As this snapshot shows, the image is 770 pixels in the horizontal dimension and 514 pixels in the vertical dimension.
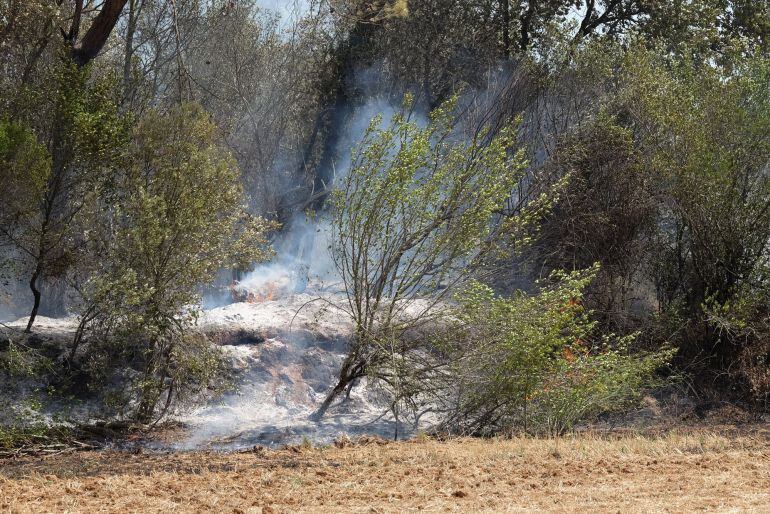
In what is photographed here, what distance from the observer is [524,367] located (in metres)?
10.8

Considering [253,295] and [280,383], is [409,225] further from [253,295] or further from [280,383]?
[253,295]

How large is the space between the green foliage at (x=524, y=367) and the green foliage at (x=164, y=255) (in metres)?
3.16

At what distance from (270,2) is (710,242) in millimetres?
14348

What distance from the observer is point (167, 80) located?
23.1 m

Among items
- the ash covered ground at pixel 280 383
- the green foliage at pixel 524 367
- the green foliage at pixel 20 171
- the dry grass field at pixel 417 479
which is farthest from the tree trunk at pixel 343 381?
the green foliage at pixel 20 171

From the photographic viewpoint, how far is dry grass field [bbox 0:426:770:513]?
22.1ft

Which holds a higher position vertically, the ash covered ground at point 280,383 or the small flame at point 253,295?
the small flame at point 253,295

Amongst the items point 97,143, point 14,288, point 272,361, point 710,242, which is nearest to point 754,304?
point 710,242

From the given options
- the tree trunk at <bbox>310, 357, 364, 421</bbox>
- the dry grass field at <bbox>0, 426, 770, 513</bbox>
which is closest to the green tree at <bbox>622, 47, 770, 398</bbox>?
the dry grass field at <bbox>0, 426, 770, 513</bbox>

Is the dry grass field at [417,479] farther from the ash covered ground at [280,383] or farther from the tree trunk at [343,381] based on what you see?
the tree trunk at [343,381]

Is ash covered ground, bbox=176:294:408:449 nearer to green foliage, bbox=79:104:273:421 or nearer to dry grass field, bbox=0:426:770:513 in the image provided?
green foliage, bbox=79:104:273:421

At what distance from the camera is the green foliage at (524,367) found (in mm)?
10750

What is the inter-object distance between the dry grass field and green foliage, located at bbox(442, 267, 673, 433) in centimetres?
90

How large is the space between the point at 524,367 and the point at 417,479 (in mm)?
3208
